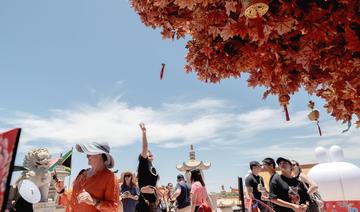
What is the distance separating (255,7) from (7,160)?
161 centimetres

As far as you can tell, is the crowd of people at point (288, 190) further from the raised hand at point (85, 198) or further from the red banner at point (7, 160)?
the red banner at point (7, 160)

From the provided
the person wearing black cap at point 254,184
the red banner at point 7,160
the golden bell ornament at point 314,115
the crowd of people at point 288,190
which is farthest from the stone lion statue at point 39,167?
the golden bell ornament at point 314,115

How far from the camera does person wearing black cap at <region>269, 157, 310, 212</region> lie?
4418 millimetres

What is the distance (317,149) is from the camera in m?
10.4

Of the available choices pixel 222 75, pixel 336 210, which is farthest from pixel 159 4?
pixel 336 210

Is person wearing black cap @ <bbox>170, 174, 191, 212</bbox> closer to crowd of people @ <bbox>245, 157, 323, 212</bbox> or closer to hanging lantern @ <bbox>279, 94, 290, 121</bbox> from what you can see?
crowd of people @ <bbox>245, 157, 323, 212</bbox>

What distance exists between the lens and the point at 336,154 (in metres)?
9.95

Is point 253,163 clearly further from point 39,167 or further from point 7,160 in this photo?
point 7,160

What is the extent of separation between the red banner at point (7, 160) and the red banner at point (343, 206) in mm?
9094

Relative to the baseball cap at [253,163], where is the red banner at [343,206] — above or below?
below

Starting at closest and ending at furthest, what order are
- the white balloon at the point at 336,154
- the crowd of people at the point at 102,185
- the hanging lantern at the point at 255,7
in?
the hanging lantern at the point at 255,7
the crowd of people at the point at 102,185
the white balloon at the point at 336,154

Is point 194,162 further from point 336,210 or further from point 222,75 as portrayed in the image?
point 222,75

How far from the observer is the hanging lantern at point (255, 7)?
1.60m

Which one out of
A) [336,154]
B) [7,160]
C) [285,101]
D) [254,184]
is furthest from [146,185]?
[336,154]
